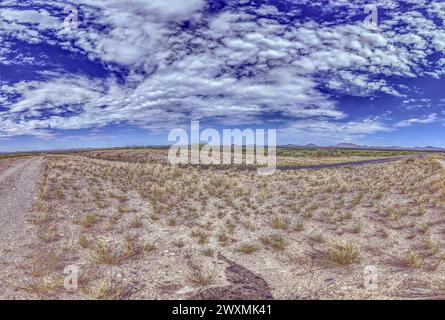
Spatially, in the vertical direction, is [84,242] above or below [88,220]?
below

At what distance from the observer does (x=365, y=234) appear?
403 inches

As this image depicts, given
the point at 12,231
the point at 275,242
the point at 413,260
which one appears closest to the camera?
the point at 413,260

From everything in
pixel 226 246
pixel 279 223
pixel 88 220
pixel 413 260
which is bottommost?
pixel 226 246

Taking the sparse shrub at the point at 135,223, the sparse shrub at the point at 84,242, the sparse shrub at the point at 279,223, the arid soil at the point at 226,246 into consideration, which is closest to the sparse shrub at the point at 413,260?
the arid soil at the point at 226,246

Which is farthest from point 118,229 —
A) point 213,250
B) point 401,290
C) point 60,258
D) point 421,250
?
point 421,250

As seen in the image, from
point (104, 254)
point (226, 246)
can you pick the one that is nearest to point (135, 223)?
point (104, 254)

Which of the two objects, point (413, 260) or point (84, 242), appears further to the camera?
point (84, 242)

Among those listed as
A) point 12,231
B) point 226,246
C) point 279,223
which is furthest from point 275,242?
point 12,231

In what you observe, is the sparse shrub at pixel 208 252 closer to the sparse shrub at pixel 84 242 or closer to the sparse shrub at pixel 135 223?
the sparse shrub at pixel 84 242

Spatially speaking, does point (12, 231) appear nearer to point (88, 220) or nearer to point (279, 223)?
point (88, 220)

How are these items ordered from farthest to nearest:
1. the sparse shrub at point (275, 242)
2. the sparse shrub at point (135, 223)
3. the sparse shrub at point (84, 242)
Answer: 1. the sparse shrub at point (135, 223)
2. the sparse shrub at point (275, 242)
3. the sparse shrub at point (84, 242)

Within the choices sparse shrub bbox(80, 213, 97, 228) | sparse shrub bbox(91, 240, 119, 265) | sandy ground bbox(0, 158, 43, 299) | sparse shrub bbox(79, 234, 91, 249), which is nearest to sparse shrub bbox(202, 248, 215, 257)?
sparse shrub bbox(91, 240, 119, 265)

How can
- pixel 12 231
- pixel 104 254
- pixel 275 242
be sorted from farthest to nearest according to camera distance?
pixel 12 231
pixel 275 242
pixel 104 254
